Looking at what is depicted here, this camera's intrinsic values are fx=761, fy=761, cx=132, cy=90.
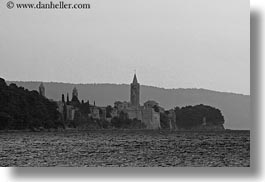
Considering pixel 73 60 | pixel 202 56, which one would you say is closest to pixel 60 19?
pixel 73 60

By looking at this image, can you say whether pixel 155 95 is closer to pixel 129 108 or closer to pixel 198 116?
pixel 129 108

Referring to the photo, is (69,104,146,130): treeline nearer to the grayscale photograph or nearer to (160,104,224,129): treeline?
the grayscale photograph

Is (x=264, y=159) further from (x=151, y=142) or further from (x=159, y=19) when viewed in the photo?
(x=159, y=19)

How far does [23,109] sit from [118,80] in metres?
0.56

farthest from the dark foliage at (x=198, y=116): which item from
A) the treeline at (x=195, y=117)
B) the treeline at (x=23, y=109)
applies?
the treeline at (x=23, y=109)

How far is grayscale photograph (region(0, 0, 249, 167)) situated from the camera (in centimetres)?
425

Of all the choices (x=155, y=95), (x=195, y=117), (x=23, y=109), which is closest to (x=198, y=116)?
(x=195, y=117)

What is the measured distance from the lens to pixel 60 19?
4.26 m

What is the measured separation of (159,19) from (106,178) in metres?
0.94

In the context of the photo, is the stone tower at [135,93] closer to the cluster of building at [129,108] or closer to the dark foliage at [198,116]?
the cluster of building at [129,108]

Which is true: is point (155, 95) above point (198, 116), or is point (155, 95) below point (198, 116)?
above

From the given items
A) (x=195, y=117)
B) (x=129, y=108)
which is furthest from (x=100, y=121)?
(x=195, y=117)

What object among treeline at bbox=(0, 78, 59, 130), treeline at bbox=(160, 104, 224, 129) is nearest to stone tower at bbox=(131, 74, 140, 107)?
treeline at bbox=(160, 104, 224, 129)

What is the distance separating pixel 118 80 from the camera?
4.27 metres
